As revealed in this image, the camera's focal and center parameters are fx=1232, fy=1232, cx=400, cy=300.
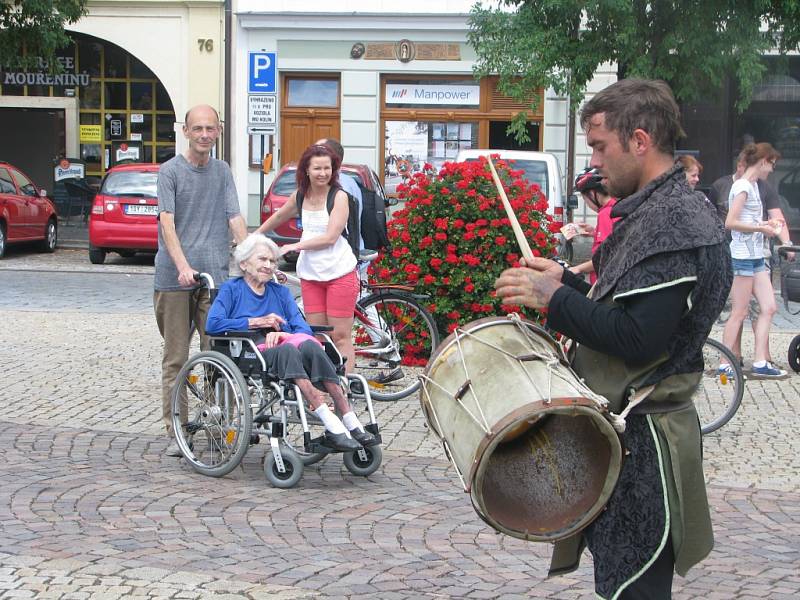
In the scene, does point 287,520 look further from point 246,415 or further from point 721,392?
point 721,392

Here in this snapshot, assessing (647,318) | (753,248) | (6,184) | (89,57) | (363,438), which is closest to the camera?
(647,318)

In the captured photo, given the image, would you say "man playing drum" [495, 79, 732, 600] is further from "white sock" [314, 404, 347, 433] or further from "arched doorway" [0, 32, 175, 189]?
"arched doorway" [0, 32, 175, 189]

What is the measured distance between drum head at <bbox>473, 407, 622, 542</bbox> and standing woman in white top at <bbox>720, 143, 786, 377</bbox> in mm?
6995

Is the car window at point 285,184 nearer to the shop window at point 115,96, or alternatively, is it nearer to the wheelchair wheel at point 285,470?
the shop window at point 115,96

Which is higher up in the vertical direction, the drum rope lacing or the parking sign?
the parking sign

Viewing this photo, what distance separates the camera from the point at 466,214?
9.94m

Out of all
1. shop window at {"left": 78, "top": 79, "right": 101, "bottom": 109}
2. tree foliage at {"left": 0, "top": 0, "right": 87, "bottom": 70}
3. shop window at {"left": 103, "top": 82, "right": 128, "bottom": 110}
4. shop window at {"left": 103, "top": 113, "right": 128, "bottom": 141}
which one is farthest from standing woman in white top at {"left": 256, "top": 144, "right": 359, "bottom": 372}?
shop window at {"left": 78, "top": 79, "right": 101, "bottom": 109}

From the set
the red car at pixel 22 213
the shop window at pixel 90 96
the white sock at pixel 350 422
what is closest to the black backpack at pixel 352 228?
the white sock at pixel 350 422

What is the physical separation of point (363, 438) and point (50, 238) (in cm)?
1636

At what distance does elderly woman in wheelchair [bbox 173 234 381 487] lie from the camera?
6344 mm

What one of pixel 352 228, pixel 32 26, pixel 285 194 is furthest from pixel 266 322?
pixel 32 26

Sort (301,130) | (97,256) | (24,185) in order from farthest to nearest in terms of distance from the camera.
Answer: (301,130)
(24,185)
(97,256)

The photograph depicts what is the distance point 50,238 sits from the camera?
851 inches

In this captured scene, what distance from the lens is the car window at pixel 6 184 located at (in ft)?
65.5
